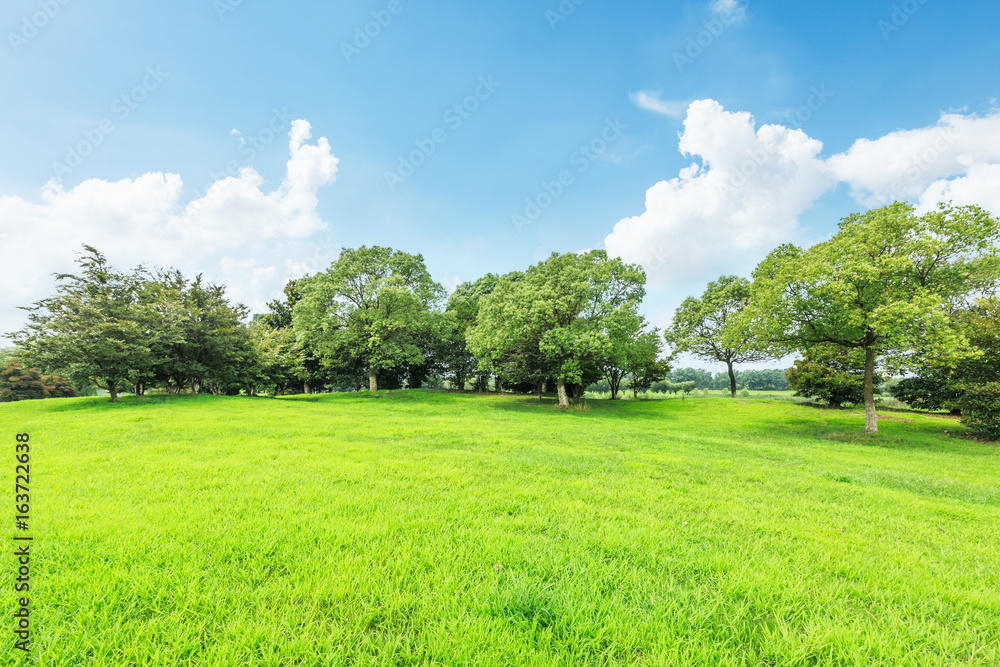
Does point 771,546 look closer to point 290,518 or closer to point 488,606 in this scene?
point 488,606

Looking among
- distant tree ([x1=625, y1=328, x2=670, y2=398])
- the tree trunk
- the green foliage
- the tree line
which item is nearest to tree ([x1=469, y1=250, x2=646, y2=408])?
the tree line

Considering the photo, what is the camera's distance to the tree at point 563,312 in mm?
23625

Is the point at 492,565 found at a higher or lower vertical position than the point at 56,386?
higher

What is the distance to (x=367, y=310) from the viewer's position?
31203mm

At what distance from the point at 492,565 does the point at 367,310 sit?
1200 inches

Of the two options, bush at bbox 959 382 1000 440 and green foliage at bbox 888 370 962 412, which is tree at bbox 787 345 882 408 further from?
bush at bbox 959 382 1000 440

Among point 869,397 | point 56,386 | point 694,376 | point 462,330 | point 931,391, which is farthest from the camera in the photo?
point 694,376

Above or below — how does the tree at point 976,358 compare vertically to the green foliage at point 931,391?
above

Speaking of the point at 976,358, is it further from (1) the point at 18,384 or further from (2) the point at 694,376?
(2) the point at 694,376

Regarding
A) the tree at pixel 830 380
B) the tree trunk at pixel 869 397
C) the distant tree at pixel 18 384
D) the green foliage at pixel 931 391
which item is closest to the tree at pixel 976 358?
the green foliage at pixel 931 391

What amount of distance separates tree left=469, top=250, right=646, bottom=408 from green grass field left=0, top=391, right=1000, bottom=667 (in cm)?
1658

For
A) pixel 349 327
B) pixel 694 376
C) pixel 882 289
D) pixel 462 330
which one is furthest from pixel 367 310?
pixel 694 376

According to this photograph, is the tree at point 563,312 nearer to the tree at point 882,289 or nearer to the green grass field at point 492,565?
A: the tree at point 882,289

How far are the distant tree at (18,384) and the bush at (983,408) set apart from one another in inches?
2825
